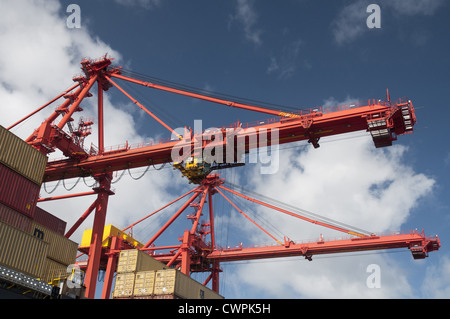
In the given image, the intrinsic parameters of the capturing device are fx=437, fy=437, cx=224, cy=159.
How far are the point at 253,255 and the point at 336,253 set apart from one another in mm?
7412

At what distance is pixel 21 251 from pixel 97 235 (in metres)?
12.9

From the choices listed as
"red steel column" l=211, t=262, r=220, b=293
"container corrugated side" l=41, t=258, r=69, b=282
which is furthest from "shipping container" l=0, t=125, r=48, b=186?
"red steel column" l=211, t=262, r=220, b=293

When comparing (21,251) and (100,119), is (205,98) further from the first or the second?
(21,251)

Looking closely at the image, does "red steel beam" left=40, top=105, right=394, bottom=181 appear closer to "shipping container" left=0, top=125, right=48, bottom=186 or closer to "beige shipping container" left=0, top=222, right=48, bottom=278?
"shipping container" left=0, top=125, right=48, bottom=186

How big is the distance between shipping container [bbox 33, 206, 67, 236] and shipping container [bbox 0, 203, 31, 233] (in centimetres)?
720

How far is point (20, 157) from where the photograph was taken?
24047mm

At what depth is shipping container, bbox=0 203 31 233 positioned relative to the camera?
21920 millimetres

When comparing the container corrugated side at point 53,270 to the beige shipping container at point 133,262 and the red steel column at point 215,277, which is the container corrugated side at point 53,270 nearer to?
the beige shipping container at point 133,262

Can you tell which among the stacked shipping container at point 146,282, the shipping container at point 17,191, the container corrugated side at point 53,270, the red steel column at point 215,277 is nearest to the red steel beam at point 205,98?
the stacked shipping container at point 146,282

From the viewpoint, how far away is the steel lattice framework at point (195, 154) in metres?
27.2

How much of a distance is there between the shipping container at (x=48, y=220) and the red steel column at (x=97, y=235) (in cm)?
234
